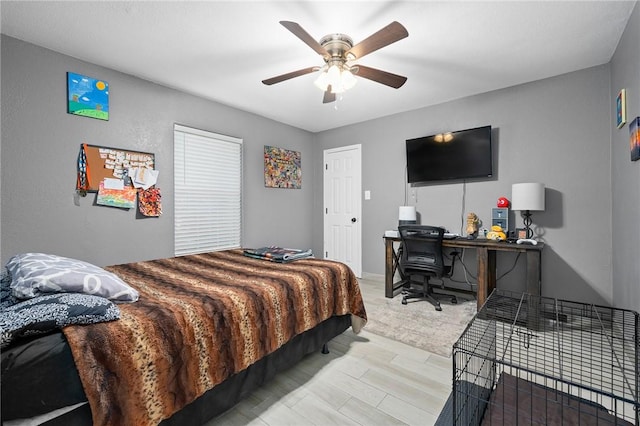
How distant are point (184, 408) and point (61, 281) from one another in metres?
0.76

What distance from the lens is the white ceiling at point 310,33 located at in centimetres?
189

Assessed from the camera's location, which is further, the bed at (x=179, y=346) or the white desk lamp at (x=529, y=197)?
the white desk lamp at (x=529, y=197)

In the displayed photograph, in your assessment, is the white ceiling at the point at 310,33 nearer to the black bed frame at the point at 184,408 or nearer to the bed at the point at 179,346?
the bed at the point at 179,346

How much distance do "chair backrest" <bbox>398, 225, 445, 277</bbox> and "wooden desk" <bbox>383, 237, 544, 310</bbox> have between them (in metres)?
0.15

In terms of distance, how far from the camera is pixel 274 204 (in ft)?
14.1

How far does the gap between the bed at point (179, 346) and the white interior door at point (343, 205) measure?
239 centimetres

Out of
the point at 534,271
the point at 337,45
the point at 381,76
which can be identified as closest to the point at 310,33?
the point at 337,45

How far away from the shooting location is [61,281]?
1.13m

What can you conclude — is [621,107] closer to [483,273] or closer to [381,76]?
[483,273]

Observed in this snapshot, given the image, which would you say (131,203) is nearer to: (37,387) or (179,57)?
(179,57)

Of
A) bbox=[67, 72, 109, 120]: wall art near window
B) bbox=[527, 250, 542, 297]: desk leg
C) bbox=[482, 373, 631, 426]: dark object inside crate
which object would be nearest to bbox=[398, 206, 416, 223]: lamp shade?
bbox=[527, 250, 542, 297]: desk leg

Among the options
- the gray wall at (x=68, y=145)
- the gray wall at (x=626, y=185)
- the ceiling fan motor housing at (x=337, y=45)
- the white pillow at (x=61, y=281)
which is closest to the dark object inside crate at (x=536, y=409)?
the gray wall at (x=626, y=185)

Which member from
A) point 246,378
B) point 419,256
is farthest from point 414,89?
point 246,378

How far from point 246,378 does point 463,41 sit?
2.92m
